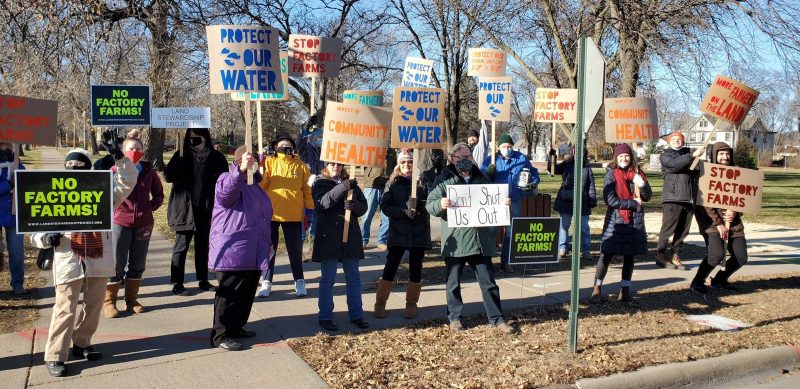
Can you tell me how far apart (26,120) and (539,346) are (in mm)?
5417

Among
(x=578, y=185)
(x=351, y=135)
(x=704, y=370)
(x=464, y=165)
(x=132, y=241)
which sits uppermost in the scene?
(x=351, y=135)

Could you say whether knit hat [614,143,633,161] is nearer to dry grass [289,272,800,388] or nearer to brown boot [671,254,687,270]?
dry grass [289,272,800,388]

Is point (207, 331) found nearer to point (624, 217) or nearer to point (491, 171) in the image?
point (491, 171)

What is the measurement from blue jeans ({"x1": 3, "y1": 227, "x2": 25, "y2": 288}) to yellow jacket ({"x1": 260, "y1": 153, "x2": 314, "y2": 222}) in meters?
2.65

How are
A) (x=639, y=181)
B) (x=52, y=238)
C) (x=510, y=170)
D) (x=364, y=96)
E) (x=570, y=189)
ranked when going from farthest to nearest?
1. (x=364, y=96)
2. (x=570, y=189)
3. (x=510, y=170)
4. (x=639, y=181)
5. (x=52, y=238)

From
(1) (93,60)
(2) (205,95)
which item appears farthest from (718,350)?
(2) (205,95)

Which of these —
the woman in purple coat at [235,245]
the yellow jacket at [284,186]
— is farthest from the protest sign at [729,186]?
the woman in purple coat at [235,245]

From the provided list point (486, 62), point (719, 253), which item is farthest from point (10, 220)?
point (719, 253)

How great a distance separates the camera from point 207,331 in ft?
18.8

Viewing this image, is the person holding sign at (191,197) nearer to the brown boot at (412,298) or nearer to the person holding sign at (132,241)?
the person holding sign at (132,241)

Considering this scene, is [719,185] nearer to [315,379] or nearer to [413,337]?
[413,337]

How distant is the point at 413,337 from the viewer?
563 cm

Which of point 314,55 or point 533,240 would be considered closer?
point 533,240

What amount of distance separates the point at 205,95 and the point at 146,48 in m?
5.18
